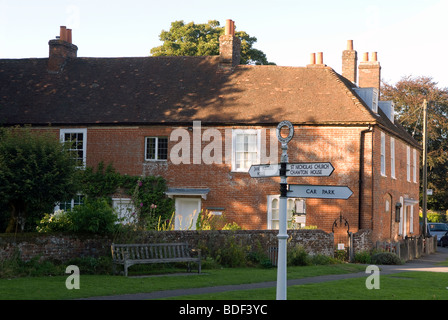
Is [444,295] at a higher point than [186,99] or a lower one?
lower

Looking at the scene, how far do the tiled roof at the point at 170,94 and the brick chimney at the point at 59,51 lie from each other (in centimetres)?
33

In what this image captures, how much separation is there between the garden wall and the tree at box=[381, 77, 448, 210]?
28.7m

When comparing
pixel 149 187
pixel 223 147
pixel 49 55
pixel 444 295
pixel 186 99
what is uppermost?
pixel 49 55

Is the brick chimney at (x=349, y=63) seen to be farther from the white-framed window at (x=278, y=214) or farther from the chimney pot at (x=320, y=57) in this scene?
the white-framed window at (x=278, y=214)

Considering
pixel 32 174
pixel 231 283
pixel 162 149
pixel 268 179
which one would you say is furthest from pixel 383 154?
pixel 32 174

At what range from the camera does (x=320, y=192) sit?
400 inches

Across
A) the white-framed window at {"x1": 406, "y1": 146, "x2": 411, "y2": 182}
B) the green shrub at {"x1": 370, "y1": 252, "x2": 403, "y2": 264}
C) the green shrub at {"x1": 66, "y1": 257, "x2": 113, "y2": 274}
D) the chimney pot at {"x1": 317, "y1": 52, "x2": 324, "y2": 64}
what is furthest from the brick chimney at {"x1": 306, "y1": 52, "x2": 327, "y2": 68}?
the green shrub at {"x1": 66, "y1": 257, "x2": 113, "y2": 274}

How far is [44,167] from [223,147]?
1032 centimetres

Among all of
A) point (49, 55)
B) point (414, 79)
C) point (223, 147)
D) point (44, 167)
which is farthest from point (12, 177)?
point (414, 79)

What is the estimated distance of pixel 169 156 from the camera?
1122 inches

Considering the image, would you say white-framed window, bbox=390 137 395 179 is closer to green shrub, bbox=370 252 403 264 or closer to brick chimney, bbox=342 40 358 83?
brick chimney, bbox=342 40 358 83

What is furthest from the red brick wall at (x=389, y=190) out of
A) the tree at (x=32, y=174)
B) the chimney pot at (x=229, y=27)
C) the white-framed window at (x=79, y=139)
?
the tree at (x=32, y=174)

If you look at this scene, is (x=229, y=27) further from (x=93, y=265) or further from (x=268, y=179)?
(x=93, y=265)
